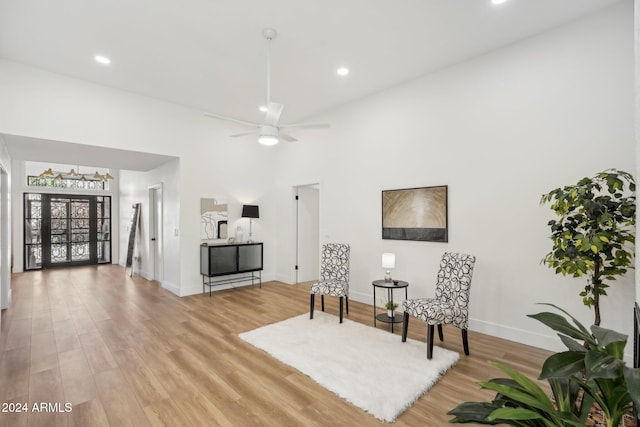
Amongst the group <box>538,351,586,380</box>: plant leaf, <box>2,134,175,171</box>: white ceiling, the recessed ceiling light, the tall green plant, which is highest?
the recessed ceiling light

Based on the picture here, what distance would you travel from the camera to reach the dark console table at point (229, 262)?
18.9 ft

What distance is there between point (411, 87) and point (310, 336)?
3843 millimetres

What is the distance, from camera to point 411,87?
4629 millimetres

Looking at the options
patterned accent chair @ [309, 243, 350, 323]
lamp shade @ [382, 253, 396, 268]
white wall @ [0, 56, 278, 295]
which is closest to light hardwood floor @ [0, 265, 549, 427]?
patterned accent chair @ [309, 243, 350, 323]

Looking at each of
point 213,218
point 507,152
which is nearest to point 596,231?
point 507,152

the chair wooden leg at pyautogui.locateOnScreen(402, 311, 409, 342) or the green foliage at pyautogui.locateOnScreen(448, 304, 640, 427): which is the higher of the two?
the green foliage at pyautogui.locateOnScreen(448, 304, 640, 427)

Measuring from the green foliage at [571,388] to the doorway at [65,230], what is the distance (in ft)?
37.2

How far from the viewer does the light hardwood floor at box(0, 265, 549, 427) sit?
2.27 meters

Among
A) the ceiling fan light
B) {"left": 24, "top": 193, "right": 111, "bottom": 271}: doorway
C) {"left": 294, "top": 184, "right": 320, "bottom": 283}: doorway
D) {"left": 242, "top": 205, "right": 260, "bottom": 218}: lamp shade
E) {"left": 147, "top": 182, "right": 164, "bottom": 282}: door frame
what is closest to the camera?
the ceiling fan light

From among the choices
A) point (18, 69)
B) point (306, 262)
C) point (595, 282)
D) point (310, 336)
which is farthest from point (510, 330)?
point (18, 69)

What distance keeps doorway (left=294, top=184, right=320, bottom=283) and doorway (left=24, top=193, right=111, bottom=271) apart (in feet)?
23.4

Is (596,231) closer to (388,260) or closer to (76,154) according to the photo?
(388,260)

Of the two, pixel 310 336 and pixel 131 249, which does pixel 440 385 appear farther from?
pixel 131 249

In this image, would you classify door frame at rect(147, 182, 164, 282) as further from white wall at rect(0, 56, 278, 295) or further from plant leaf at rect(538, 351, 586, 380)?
plant leaf at rect(538, 351, 586, 380)
